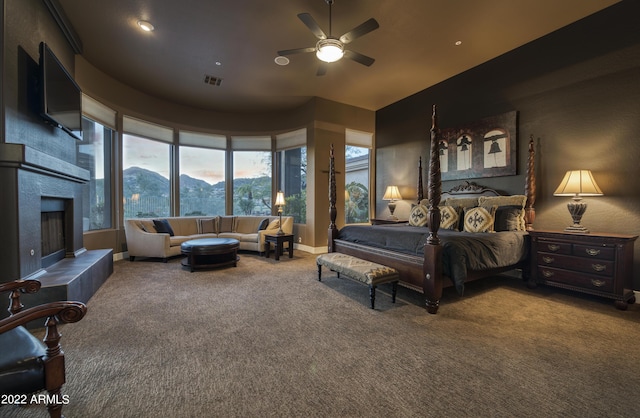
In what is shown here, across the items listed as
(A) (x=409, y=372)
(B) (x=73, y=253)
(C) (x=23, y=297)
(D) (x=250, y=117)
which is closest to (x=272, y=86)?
(D) (x=250, y=117)

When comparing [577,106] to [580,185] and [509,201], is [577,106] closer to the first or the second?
[580,185]

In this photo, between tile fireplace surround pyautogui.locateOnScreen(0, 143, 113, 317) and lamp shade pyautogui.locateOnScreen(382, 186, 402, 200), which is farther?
lamp shade pyautogui.locateOnScreen(382, 186, 402, 200)

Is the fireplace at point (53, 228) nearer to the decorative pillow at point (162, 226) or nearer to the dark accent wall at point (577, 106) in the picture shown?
the decorative pillow at point (162, 226)

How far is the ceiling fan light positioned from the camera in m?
2.99

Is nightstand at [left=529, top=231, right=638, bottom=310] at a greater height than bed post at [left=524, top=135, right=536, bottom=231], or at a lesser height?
lesser

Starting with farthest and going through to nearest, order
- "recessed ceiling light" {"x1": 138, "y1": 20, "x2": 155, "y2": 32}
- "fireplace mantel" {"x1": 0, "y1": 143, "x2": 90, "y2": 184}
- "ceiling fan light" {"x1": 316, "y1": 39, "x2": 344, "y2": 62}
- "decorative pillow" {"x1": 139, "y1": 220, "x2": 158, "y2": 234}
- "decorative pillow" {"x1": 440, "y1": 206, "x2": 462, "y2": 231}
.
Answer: "decorative pillow" {"x1": 139, "y1": 220, "x2": 158, "y2": 234} → "decorative pillow" {"x1": 440, "y1": 206, "x2": 462, "y2": 231} → "recessed ceiling light" {"x1": 138, "y1": 20, "x2": 155, "y2": 32} → "ceiling fan light" {"x1": 316, "y1": 39, "x2": 344, "y2": 62} → "fireplace mantel" {"x1": 0, "y1": 143, "x2": 90, "y2": 184}

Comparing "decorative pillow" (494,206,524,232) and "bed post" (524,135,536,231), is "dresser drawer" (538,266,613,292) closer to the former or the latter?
"decorative pillow" (494,206,524,232)

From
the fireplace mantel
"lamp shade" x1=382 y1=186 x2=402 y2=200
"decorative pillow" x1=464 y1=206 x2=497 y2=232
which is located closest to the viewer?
the fireplace mantel

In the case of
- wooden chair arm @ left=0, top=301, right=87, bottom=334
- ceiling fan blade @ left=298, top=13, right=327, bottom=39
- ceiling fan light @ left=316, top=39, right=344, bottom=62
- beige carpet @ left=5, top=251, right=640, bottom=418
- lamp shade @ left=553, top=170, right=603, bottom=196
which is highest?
ceiling fan blade @ left=298, top=13, right=327, bottom=39

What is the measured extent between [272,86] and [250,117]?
70.4 inches

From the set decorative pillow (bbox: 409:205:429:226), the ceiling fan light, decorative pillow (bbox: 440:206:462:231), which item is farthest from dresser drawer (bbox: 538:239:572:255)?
the ceiling fan light

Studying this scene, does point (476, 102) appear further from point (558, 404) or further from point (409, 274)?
point (558, 404)

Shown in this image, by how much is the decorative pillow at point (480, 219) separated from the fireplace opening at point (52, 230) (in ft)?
18.1

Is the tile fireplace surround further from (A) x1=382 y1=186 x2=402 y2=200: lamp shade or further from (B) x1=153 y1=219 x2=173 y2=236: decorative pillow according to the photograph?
(A) x1=382 y1=186 x2=402 y2=200: lamp shade
